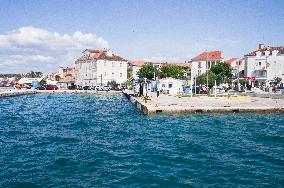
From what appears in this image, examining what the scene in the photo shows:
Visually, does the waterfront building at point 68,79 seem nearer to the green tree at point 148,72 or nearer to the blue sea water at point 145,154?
the green tree at point 148,72

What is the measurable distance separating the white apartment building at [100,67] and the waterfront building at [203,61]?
25.2 metres

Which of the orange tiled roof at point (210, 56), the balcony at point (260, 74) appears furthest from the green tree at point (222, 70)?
the orange tiled roof at point (210, 56)

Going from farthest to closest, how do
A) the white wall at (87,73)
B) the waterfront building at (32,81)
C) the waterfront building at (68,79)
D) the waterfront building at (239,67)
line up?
the waterfront building at (32,81) < the waterfront building at (68,79) < the white wall at (87,73) < the waterfront building at (239,67)

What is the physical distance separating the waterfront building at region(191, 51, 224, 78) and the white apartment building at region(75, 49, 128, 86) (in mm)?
25235

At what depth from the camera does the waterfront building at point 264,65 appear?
9081 centimetres

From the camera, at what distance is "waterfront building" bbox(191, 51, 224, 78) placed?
10750cm

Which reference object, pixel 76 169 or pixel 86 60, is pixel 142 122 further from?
pixel 86 60

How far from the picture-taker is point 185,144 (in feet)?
79.5

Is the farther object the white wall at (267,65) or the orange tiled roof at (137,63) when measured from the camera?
the orange tiled roof at (137,63)

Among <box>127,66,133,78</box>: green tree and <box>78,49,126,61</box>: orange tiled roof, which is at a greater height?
<box>78,49,126,61</box>: orange tiled roof

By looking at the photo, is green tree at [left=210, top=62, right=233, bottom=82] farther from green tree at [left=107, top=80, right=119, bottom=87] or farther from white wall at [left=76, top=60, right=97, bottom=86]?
white wall at [left=76, top=60, right=97, bottom=86]

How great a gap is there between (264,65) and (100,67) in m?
50.4

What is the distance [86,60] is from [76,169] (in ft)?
350

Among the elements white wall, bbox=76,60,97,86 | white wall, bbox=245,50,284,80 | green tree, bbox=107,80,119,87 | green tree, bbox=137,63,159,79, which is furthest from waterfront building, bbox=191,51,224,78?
white wall, bbox=76,60,97,86
